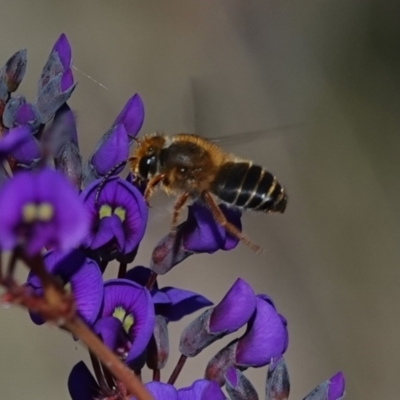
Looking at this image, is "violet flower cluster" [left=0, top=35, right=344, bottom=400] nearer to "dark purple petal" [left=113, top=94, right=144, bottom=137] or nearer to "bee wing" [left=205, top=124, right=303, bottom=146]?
"dark purple petal" [left=113, top=94, right=144, bottom=137]

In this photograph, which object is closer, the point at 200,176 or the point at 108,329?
the point at 108,329

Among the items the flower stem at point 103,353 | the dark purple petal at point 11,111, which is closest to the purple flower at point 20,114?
the dark purple petal at point 11,111

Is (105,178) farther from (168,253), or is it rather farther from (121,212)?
(168,253)

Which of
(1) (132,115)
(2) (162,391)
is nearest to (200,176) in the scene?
(1) (132,115)

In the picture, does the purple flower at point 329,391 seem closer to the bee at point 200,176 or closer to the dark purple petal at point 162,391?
the dark purple petal at point 162,391

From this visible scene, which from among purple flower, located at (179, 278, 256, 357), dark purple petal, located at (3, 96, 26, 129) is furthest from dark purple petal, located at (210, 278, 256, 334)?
dark purple petal, located at (3, 96, 26, 129)
